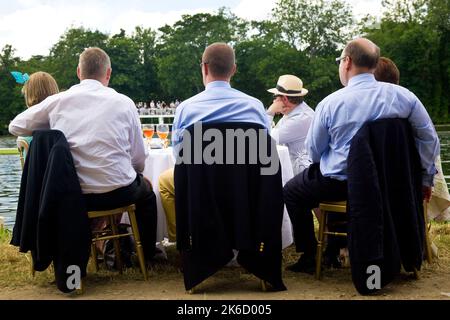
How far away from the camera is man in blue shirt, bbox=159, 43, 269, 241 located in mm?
4148

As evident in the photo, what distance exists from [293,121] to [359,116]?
1440 mm

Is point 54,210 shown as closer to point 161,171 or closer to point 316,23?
point 161,171

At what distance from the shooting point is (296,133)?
5.50 metres

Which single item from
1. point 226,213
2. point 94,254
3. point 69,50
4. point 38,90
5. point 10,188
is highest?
point 69,50

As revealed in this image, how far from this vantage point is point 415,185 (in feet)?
13.9

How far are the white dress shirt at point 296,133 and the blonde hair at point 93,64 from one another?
169 cm

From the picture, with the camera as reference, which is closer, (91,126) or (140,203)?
(91,126)


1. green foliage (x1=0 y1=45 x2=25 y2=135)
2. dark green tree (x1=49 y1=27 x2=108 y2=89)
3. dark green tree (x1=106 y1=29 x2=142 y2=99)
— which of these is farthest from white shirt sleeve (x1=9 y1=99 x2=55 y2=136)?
dark green tree (x1=49 y1=27 x2=108 y2=89)

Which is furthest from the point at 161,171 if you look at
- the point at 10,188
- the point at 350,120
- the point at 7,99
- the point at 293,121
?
the point at 7,99

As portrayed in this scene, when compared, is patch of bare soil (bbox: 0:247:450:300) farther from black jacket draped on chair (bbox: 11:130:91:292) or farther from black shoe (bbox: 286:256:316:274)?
black jacket draped on chair (bbox: 11:130:91:292)

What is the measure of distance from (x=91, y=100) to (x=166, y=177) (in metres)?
0.89

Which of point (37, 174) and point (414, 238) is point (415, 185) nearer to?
point (414, 238)

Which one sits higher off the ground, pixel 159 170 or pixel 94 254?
pixel 159 170

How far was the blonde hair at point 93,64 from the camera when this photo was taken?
437cm
